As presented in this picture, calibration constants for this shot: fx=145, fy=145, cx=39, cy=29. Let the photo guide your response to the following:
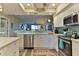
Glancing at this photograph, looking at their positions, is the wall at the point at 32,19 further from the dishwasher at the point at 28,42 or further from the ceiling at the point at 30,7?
the dishwasher at the point at 28,42

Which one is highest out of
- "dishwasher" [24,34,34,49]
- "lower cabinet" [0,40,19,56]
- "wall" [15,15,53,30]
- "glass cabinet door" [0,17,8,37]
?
"wall" [15,15,53,30]

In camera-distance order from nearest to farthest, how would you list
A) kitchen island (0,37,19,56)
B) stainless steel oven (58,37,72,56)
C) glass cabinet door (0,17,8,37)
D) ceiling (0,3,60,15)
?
kitchen island (0,37,19,56) → stainless steel oven (58,37,72,56) → ceiling (0,3,60,15) → glass cabinet door (0,17,8,37)

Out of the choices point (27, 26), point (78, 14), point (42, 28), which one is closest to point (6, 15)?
point (27, 26)

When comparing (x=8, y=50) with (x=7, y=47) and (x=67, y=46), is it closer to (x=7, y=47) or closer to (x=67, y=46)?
(x=7, y=47)

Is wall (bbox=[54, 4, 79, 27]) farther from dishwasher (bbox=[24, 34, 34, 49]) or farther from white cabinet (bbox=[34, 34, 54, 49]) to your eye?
dishwasher (bbox=[24, 34, 34, 49])

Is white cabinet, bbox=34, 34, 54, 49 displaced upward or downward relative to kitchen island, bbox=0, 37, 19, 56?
downward

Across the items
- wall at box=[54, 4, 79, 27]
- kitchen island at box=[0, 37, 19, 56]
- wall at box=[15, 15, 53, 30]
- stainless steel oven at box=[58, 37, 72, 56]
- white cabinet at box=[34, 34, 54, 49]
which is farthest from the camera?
wall at box=[15, 15, 53, 30]

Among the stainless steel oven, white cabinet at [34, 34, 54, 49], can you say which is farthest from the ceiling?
the stainless steel oven

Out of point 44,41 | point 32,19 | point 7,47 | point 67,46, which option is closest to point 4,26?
point 32,19

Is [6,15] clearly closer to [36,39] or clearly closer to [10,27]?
[10,27]

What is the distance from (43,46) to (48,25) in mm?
2277

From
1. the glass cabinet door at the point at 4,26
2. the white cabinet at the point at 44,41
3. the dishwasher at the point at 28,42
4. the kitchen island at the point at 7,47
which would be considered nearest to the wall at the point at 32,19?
the glass cabinet door at the point at 4,26

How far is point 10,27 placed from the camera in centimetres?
863

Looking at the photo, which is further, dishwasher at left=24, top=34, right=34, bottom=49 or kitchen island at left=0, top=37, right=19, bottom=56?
dishwasher at left=24, top=34, right=34, bottom=49
